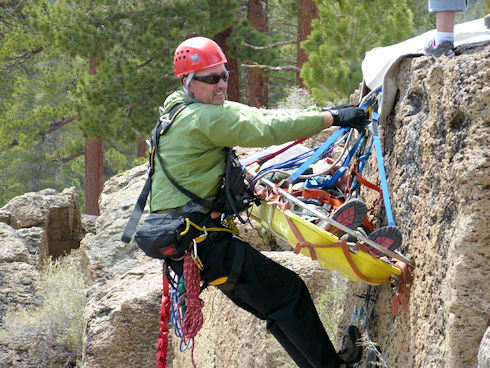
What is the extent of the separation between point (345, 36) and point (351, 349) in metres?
8.43

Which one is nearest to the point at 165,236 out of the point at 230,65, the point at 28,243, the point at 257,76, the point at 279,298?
the point at 279,298

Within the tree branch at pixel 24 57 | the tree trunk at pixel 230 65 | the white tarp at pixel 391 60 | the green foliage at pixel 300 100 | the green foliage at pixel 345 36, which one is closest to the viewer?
the white tarp at pixel 391 60

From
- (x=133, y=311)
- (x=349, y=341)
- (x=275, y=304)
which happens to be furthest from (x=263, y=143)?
(x=133, y=311)

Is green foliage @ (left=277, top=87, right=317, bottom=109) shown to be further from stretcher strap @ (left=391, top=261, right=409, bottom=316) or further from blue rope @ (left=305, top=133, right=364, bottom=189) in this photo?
stretcher strap @ (left=391, top=261, right=409, bottom=316)

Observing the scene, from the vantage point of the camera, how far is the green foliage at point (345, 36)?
11688 millimetres

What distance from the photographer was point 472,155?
314 cm

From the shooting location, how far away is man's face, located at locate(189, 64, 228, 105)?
4.26 metres

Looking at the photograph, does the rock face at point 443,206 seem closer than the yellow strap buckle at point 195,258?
Yes

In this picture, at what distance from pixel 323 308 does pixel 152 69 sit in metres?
10.5

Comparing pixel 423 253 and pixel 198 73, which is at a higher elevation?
pixel 198 73

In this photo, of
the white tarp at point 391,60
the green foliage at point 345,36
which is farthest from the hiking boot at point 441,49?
the green foliage at point 345,36

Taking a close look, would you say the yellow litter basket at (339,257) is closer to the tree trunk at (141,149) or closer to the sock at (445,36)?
the sock at (445,36)

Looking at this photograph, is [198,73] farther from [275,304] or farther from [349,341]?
[349,341]

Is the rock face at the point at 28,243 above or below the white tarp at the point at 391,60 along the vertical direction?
below
